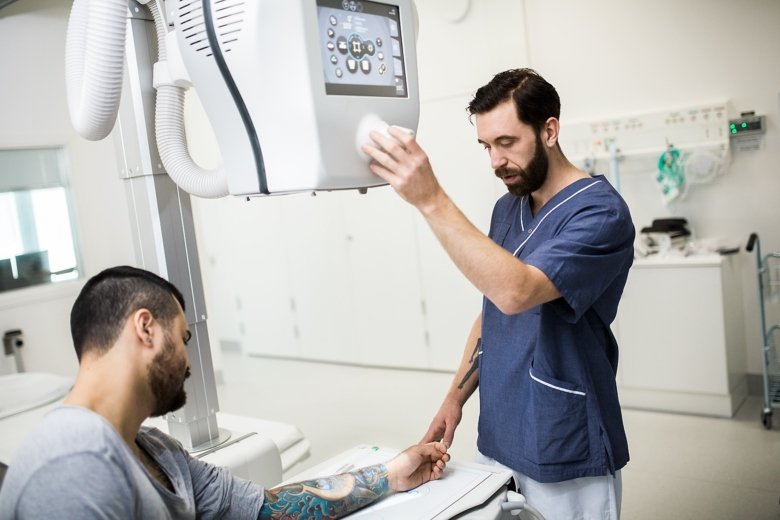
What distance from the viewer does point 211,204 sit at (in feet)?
18.4

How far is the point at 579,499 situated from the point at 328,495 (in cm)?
54

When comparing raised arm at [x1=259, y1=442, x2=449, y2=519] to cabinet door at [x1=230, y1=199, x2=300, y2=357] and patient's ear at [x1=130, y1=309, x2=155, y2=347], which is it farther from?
cabinet door at [x1=230, y1=199, x2=300, y2=357]

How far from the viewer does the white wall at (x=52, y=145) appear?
12.9 ft

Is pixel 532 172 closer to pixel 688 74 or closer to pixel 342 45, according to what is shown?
pixel 342 45

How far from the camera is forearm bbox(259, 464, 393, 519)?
4.24 feet

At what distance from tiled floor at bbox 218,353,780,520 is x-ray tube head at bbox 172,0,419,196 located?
2.27 metres

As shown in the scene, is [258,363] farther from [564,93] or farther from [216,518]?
[216,518]

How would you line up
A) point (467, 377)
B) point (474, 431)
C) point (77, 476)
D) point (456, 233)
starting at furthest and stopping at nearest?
point (474, 431), point (467, 377), point (456, 233), point (77, 476)

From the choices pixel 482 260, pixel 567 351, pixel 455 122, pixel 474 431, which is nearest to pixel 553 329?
pixel 567 351

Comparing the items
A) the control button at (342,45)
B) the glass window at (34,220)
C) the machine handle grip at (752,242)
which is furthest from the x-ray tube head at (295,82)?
the glass window at (34,220)

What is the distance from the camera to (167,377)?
3.56 feet

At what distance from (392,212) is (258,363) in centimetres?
182

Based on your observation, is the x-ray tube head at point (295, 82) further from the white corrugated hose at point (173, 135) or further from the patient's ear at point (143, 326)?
the white corrugated hose at point (173, 135)

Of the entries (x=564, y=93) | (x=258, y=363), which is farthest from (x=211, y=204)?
(x=564, y=93)
